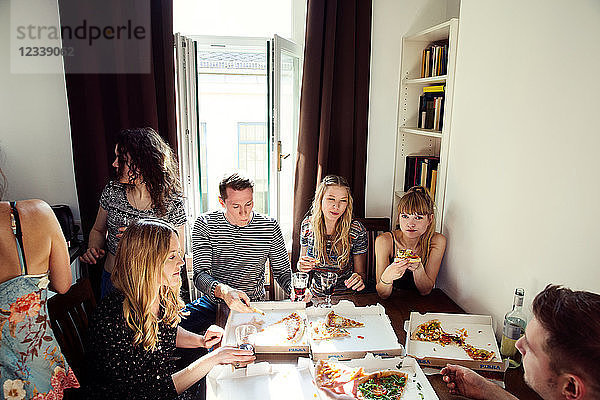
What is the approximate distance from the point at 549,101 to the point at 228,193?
1.48 metres

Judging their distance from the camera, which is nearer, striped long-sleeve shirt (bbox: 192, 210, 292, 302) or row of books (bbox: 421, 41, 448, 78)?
striped long-sleeve shirt (bbox: 192, 210, 292, 302)

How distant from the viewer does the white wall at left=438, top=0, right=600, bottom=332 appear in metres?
1.45

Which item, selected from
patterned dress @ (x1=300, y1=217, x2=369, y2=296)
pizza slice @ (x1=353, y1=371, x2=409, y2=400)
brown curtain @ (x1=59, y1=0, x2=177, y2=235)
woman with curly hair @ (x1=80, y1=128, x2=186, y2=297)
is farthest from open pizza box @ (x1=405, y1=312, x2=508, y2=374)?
brown curtain @ (x1=59, y1=0, x2=177, y2=235)

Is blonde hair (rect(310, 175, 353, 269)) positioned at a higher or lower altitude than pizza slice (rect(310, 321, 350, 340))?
higher

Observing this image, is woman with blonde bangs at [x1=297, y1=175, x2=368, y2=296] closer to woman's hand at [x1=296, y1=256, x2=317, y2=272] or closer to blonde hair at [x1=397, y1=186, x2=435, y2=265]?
woman's hand at [x1=296, y1=256, x2=317, y2=272]

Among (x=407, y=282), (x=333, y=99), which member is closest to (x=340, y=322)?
(x=407, y=282)

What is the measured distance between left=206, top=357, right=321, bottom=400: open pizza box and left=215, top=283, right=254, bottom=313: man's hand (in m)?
0.37

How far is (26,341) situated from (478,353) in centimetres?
159

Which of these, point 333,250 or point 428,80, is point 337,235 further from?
point 428,80

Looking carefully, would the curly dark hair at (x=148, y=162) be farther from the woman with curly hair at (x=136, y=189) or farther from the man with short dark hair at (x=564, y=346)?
the man with short dark hair at (x=564, y=346)

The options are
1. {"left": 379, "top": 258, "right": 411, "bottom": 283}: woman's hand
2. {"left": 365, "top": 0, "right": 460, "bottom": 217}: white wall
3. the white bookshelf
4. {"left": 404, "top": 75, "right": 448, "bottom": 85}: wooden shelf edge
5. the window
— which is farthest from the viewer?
the window

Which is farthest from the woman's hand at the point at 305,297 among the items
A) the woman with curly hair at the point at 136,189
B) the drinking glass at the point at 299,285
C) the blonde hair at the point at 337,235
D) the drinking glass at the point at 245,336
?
the woman with curly hair at the point at 136,189

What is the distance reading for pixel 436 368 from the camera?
157cm

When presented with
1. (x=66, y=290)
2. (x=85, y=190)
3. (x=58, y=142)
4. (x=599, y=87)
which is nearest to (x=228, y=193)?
(x=66, y=290)
